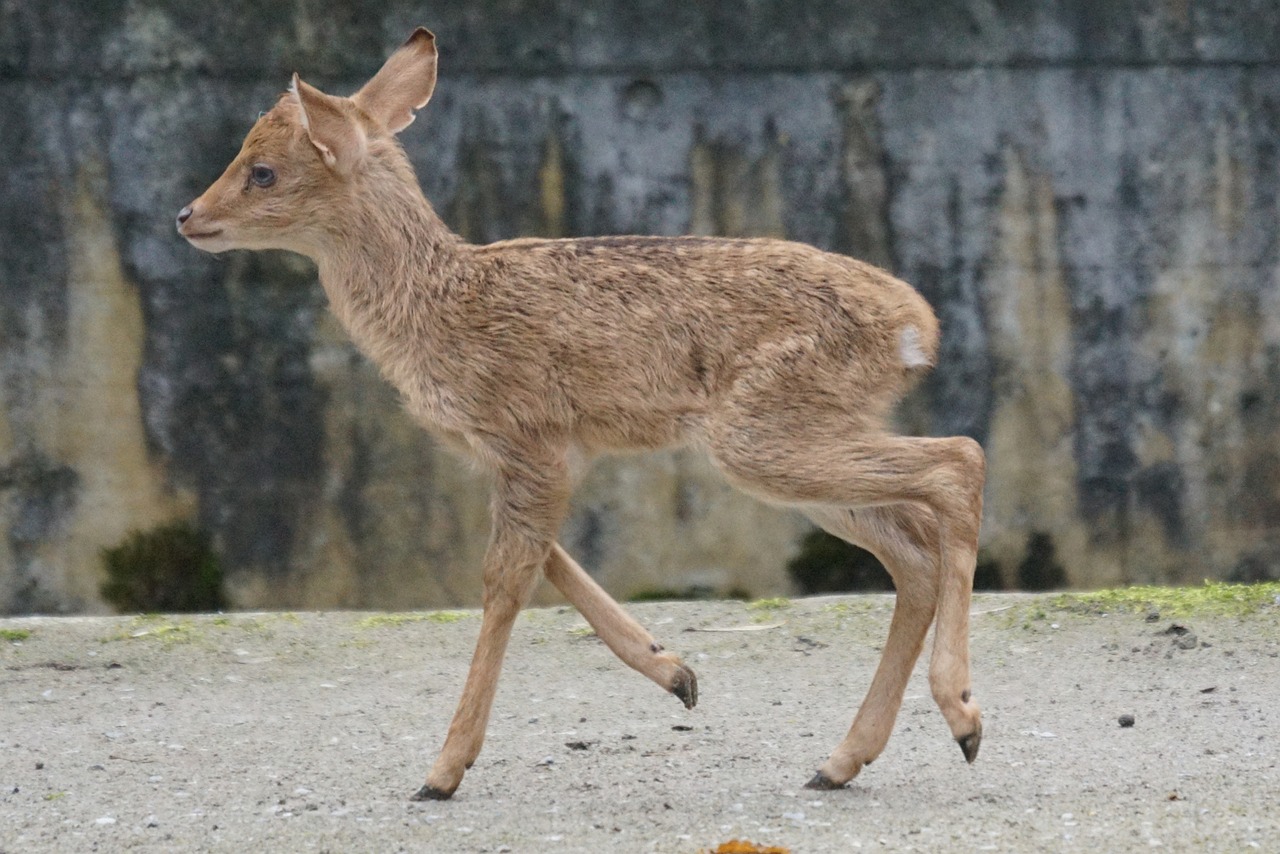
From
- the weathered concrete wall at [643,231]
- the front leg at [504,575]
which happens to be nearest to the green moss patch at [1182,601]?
the weathered concrete wall at [643,231]

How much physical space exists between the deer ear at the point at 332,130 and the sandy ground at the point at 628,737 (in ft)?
6.51

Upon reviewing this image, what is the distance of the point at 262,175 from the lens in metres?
5.53

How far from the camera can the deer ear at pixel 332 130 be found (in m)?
5.39

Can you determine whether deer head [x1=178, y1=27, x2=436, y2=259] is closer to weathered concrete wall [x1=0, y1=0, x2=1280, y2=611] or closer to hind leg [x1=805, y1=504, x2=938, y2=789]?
hind leg [x1=805, y1=504, x2=938, y2=789]

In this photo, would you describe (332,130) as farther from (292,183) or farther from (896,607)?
(896,607)

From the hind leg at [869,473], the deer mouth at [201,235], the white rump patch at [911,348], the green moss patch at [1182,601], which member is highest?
the deer mouth at [201,235]

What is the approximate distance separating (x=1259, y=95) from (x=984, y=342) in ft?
6.02

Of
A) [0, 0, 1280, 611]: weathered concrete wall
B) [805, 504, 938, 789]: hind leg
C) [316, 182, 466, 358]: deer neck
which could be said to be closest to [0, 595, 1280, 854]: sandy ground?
[805, 504, 938, 789]: hind leg

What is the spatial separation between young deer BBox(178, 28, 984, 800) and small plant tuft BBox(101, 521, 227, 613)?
11.0ft

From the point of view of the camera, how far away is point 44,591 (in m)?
8.69

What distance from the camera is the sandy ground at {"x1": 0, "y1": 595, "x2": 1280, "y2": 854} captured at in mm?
4949

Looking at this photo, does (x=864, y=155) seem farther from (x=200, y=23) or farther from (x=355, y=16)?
(x=200, y=23)

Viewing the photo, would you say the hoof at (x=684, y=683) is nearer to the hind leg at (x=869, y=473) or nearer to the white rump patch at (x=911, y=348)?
the hind leg at (x=869, y=473)

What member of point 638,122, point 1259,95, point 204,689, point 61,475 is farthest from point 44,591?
point 1259,95
